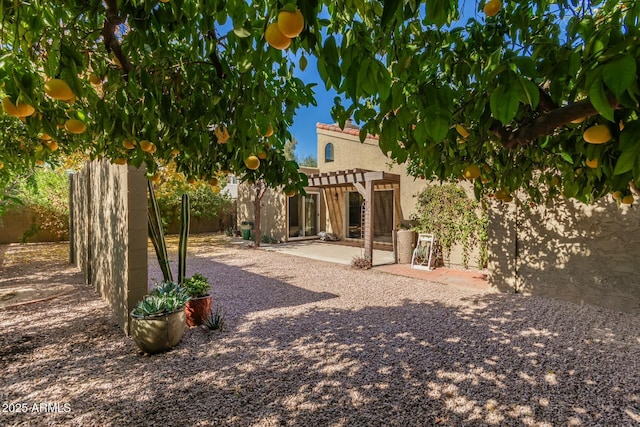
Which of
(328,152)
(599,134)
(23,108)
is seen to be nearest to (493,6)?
(599,134)

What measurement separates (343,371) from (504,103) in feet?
10.3

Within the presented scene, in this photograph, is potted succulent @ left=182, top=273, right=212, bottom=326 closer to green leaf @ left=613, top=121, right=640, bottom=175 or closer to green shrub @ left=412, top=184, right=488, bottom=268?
green leaf @ left=613, top=121, right=640, bottom=175

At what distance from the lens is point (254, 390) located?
3.08 m

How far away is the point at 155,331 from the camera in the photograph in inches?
146

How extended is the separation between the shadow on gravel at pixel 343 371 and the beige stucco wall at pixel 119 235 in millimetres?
565

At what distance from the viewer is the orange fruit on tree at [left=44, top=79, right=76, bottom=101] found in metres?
1.31

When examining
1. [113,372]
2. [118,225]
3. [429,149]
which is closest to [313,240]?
[118,225]

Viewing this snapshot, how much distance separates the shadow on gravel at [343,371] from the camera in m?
2.73

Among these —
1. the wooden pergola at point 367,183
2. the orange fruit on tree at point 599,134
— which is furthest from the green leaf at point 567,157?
the wooden pergola at point 367,183

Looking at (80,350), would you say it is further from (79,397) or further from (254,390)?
(254,390)

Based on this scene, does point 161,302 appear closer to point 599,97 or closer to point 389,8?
point 389,8

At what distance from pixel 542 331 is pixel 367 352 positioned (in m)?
2.54

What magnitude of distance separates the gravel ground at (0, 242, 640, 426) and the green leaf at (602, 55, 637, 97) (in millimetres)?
Answer: 2680

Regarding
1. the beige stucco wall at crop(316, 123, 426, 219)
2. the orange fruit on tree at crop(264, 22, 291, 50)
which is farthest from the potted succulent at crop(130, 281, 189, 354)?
the beige stucco wall at crop(316, 123, 426, 219)
